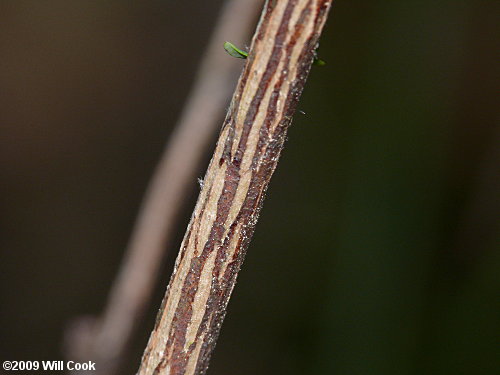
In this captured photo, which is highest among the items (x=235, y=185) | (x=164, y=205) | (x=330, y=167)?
(x=330, y=167)

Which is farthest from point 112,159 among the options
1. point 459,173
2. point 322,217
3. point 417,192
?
point 459,173

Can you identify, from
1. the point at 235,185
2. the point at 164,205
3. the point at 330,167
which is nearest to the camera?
the point at 235,185

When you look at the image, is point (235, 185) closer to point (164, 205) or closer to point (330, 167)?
point (164, 205)

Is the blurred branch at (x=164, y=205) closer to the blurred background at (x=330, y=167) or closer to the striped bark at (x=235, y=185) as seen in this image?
the blurred background at (x=330, y=167)

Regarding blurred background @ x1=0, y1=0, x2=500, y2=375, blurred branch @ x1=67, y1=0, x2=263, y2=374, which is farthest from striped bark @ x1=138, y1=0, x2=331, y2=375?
blurred background @ x1=0, y1=0, x2=500, y2=375

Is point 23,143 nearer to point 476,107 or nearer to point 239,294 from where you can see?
point 239,294

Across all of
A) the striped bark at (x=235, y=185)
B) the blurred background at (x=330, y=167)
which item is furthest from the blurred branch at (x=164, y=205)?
the striped bark at (x=235, y=185)

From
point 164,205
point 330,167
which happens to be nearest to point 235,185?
point 164,205

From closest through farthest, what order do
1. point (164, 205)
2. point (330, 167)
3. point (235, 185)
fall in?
point (235, 185) → point (164, 205) → point (330, 167)

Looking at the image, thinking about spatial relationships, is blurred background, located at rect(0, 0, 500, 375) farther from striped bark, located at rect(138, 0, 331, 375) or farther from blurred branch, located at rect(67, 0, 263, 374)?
striped bark, located at rect(138, 0, 331, 375)
